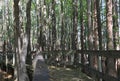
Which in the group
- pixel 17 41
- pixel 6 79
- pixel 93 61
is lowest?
pixel 6 79

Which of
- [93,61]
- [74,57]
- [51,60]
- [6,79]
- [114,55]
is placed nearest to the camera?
[114,55]

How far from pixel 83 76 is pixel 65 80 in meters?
1.26

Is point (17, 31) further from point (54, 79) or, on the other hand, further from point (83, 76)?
point (83, 76)

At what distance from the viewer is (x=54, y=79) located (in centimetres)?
1019

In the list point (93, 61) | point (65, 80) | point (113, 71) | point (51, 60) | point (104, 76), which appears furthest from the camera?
point (51, 60)

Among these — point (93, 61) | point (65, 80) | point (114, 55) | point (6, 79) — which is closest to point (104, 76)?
point (114, 55)

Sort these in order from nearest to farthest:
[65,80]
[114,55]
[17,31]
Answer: [114,55]
[17,31]
[65,80]

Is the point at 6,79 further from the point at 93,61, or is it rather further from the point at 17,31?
the point at 17,31

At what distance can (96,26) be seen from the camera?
18484 mm

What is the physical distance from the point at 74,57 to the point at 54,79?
18.9 ft

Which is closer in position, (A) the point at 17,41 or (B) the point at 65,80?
(A) the point at 17,41

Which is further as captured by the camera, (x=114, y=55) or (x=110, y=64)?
(x=110, y=64)

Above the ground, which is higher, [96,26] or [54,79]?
[96,26]

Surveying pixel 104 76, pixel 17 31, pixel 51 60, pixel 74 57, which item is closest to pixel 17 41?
pixel 17 31
